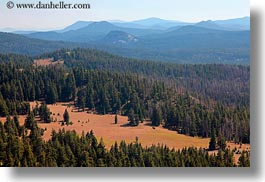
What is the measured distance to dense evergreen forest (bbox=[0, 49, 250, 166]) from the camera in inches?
434

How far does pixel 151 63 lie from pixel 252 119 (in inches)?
1246

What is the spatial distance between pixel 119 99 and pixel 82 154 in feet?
30.5

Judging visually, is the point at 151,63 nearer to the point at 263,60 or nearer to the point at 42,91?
the point at 42,91

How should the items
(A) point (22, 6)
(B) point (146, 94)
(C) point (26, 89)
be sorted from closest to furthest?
(A) point (22, 6) < (C) point (26, 89) < (B) point (146, 94)

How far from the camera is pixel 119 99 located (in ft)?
67.6

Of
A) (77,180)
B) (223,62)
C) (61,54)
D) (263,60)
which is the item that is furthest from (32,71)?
(223,62)

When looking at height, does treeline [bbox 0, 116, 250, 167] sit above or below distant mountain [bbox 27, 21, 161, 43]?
below

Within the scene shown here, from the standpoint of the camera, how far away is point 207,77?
120 ft

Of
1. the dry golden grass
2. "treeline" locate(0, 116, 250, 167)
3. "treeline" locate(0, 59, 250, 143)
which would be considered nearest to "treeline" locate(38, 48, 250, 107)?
"treeline" locate(0, 59, 250, 143)

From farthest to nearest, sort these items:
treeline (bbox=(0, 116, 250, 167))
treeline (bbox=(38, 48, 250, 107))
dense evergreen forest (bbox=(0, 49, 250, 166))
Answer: treeline (bbox=(38, 48, 250, 107)), dense evergreen forest (bbox=(0, 49, 250, 166)), treeline (bbox=(0, 116, 250, 167))

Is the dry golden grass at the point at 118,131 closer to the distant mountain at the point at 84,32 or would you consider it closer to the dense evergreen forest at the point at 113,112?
the dense evergreen forest at the point at 113,112

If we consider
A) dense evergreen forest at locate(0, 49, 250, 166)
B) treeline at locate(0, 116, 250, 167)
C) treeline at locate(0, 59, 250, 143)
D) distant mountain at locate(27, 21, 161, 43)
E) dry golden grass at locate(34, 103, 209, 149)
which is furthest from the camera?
distant mountain at locate(27, 21, 161, 43)

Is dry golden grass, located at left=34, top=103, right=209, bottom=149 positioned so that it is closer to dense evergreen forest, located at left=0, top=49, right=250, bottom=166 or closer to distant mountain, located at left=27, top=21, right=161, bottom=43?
dense evergreen forest, located at left=0, top=49, right=250, bottom=166

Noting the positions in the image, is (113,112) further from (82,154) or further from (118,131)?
(82,154)
